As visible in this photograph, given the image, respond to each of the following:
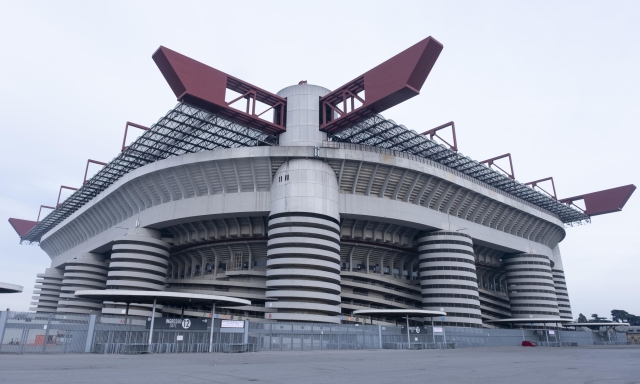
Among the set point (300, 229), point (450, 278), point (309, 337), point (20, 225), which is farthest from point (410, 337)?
point (20, 225)

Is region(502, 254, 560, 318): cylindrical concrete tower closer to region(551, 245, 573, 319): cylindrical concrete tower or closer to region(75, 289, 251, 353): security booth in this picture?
region(551, 245, 573, 319): cylindrical concrete tower

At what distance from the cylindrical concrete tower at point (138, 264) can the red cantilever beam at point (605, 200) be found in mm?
89191

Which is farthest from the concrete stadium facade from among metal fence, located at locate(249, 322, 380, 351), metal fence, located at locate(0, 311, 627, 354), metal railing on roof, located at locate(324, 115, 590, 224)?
metal fence, located at locate(0, 311, 627, 354)

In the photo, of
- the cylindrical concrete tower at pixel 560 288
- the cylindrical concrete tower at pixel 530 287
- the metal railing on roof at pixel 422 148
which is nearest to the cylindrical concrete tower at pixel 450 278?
the metal railing on roof at pixel 422 148

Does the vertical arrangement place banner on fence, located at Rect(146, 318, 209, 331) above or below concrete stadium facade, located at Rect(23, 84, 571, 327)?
below

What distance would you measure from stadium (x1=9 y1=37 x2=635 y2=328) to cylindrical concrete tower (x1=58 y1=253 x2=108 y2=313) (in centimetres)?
26

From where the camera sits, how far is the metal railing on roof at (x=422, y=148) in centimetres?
5766

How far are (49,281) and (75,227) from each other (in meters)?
21.9

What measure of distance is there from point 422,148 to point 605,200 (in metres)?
59.5

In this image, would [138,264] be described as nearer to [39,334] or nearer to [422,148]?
[39,334]

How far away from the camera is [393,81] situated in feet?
156

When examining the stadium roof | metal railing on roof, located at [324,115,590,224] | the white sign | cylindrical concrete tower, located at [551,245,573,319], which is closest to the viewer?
the white sign

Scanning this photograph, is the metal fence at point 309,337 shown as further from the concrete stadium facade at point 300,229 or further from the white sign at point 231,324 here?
the concrete stadium facade at point 300,229

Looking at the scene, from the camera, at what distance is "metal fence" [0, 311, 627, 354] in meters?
32.1
